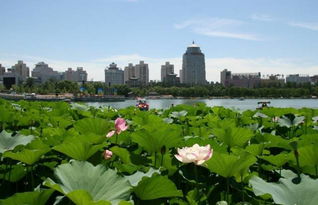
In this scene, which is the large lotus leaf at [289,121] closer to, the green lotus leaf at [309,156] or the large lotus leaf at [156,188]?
the green lotus leaf at [309,156]

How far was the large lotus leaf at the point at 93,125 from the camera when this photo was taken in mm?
2121

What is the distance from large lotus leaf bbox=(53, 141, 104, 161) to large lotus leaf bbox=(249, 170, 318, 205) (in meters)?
0.64

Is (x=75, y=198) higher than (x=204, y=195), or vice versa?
(x=75, y=198)

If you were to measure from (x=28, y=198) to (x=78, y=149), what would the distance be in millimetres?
471

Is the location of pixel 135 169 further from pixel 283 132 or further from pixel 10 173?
pixel 283 132

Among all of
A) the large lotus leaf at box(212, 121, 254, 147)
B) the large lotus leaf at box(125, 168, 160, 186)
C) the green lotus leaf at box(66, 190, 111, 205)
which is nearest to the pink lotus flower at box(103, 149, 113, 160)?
the large lotus leaf at box(125, 168, 160, 186)

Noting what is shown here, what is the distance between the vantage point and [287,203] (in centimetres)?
123

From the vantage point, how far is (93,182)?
1248 mm

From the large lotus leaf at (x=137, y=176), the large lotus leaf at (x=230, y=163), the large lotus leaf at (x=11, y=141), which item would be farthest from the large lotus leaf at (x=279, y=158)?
the large lotus leaf at (x=11, y=141)

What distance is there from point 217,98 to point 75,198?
141379 millimetres

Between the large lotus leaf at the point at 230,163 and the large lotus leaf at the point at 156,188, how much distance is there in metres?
0.21

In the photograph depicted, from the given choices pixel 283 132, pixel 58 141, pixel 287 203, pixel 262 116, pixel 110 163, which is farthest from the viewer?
pixel 262 116

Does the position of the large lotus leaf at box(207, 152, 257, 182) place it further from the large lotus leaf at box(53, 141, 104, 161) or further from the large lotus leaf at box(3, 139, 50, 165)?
the large lotus leaf at box(3, 139, 50, 165)

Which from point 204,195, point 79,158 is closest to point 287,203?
point 204,195
